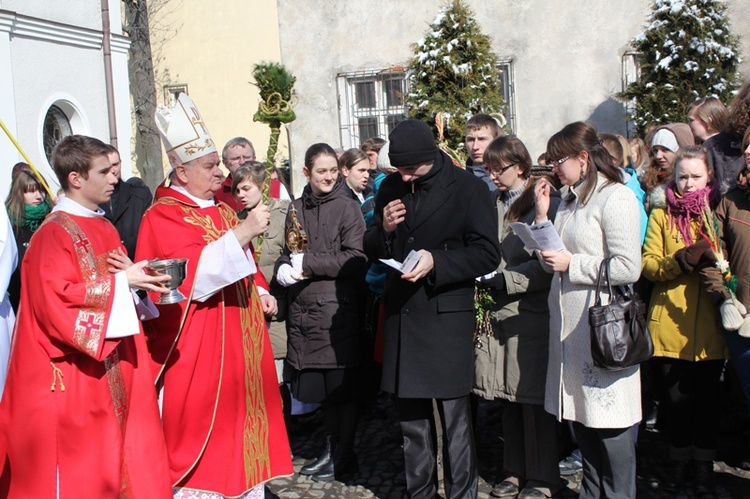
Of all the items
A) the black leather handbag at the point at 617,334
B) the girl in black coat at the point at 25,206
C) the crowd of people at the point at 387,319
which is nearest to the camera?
the crowd of people at the point at 387,319

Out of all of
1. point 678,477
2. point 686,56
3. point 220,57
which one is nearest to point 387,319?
point 678,477

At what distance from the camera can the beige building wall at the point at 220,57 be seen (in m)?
13.3

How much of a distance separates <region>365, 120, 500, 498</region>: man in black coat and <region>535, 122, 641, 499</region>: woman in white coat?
16.2 inches

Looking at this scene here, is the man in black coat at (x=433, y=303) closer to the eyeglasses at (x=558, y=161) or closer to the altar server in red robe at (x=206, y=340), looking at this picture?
the eyeglasses at (x=558, y=161)

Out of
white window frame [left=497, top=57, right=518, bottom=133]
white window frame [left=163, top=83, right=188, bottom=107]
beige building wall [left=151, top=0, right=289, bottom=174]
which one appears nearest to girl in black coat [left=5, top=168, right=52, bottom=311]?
beige building wall [left=151, top=0, right=289, bottom=174]

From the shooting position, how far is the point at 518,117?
39.8 ft

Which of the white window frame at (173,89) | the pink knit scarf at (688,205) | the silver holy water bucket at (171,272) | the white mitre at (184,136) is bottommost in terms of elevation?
the silver holy water bucket at (171,272)

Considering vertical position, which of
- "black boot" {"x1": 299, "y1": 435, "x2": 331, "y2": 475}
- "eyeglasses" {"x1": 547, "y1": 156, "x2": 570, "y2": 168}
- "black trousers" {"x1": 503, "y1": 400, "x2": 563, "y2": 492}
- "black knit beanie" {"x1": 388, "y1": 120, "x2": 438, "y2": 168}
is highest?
"black knit beanie" {"x1": 388, "y1": 120, "x2": 438, "y2": 168}

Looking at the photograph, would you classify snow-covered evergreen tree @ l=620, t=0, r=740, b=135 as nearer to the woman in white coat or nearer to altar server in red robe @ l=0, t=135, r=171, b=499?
the woman in white coat

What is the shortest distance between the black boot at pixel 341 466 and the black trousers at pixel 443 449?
2.94 feet

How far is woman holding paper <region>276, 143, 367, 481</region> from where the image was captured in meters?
4.88

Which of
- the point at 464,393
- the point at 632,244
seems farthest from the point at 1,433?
the point at 632,244

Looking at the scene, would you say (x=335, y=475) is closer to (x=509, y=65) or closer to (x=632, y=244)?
(x=632, y=244)

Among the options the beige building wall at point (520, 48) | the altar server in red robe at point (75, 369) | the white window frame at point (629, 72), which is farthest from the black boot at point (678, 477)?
the beige building wall at point (520, 48)
